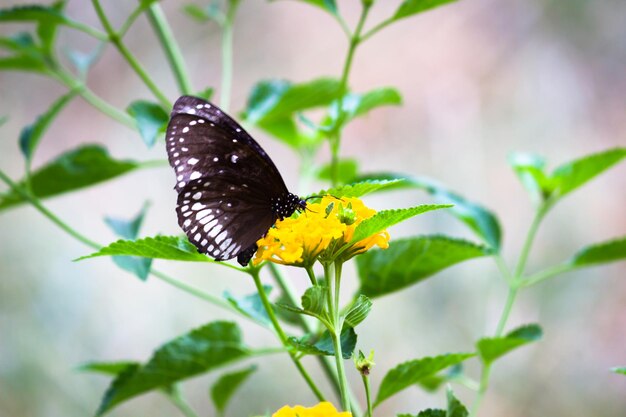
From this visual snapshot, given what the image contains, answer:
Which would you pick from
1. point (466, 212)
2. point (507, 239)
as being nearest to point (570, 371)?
point (507, 239)

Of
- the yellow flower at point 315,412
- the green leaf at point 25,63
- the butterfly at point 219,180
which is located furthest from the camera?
the green leaf at point 25,63

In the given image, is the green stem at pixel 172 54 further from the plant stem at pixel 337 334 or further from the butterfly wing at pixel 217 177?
the plant stem at pixel 337 334

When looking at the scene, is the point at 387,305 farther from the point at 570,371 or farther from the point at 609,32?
the point at 609,32

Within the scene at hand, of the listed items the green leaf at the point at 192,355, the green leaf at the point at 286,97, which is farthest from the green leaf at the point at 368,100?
the green leaf at the point at 192,355

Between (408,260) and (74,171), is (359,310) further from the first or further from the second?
(74,171)

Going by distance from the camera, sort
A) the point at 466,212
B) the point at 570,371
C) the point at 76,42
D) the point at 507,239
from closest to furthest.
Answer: the point at 466,212, the point at 570,371, the point at 507,239, the point at 76,42
